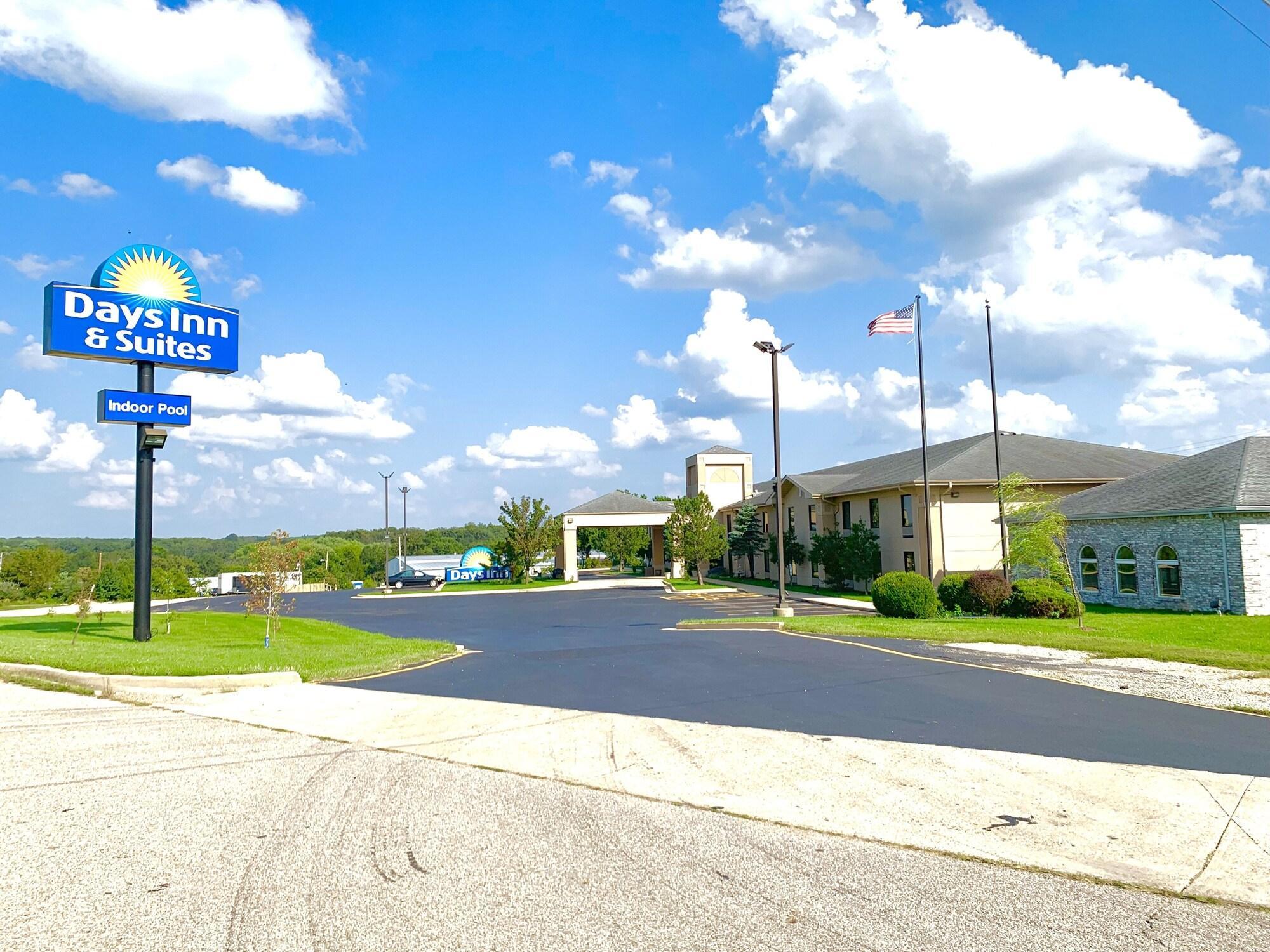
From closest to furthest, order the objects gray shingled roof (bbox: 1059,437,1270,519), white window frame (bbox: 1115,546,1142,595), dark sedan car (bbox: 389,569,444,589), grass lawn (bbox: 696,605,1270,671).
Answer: grass lawn (bbox: 696,605,1270,671) → gray shingled roof (bbox: 1059,437,1270,519) → white window frame (bbox: 1115,546,1142,595) → dark sedan car (bbox: 389,569,444,589)

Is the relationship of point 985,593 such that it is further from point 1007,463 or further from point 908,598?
point 1007,463

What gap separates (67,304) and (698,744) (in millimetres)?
18406

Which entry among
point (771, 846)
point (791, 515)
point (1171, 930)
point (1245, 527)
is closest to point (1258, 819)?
point (1171, 930)

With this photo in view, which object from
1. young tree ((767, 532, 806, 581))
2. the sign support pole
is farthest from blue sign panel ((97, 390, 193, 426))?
young tree ((767, 532, 806, 581))

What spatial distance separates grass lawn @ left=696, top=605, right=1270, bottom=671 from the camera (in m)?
17.5

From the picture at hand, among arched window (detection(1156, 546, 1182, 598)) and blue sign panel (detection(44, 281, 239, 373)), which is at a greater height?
blue sign panel (detection(44, 281, 239, 373))

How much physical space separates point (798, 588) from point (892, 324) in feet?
76.6

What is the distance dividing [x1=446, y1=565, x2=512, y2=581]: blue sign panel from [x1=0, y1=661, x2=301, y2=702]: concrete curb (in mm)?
70103

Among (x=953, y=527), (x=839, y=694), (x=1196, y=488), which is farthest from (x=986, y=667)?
(x=953, y=527)

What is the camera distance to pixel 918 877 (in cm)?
602

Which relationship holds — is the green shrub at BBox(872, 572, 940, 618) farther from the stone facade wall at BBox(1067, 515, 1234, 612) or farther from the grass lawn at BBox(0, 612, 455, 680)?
the grass lawn at BBox(0, 612, 455, 680)

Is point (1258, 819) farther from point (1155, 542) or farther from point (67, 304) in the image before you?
point (1155, 542)

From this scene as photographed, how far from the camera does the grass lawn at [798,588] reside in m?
41.8

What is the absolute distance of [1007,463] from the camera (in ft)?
135
